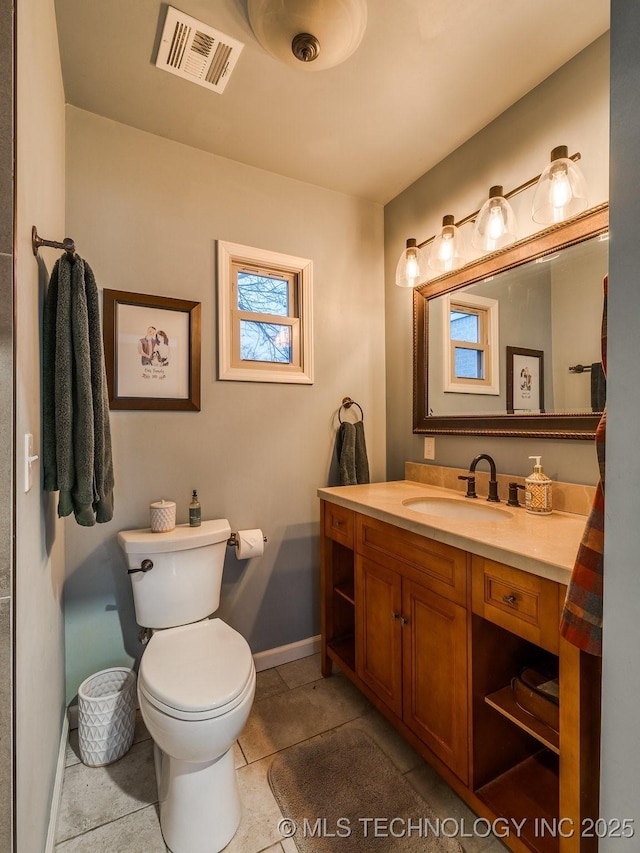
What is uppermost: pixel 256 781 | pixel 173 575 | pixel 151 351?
pixel 151 351

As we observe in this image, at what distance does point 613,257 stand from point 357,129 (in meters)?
1.69

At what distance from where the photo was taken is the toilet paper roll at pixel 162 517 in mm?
1715

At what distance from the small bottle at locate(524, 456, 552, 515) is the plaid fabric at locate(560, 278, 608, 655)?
2.59ft

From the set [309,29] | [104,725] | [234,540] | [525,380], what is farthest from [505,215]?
[104,725]

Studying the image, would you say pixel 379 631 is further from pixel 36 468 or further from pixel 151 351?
pixel 151 351

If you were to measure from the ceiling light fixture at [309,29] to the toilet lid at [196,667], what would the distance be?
6.83ft

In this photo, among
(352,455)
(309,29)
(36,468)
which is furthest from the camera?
(352,455)

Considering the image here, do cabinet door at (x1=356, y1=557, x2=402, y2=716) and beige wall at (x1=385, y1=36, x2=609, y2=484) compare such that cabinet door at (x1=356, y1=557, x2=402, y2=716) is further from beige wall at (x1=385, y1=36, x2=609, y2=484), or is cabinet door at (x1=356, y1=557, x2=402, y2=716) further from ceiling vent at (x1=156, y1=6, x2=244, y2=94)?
ceiling vent at (x1=156, y1=6, x2=244, y2=94)

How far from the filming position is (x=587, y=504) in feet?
4.74

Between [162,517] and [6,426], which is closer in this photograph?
[6,426]

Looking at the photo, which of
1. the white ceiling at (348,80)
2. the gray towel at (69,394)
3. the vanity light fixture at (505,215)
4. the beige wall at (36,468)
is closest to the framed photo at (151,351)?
the beige wall at (36,468)

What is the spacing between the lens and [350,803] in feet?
4.39

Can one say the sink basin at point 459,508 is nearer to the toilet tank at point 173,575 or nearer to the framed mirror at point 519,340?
the framed mirror at point 519,340

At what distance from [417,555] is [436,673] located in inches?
14.8
